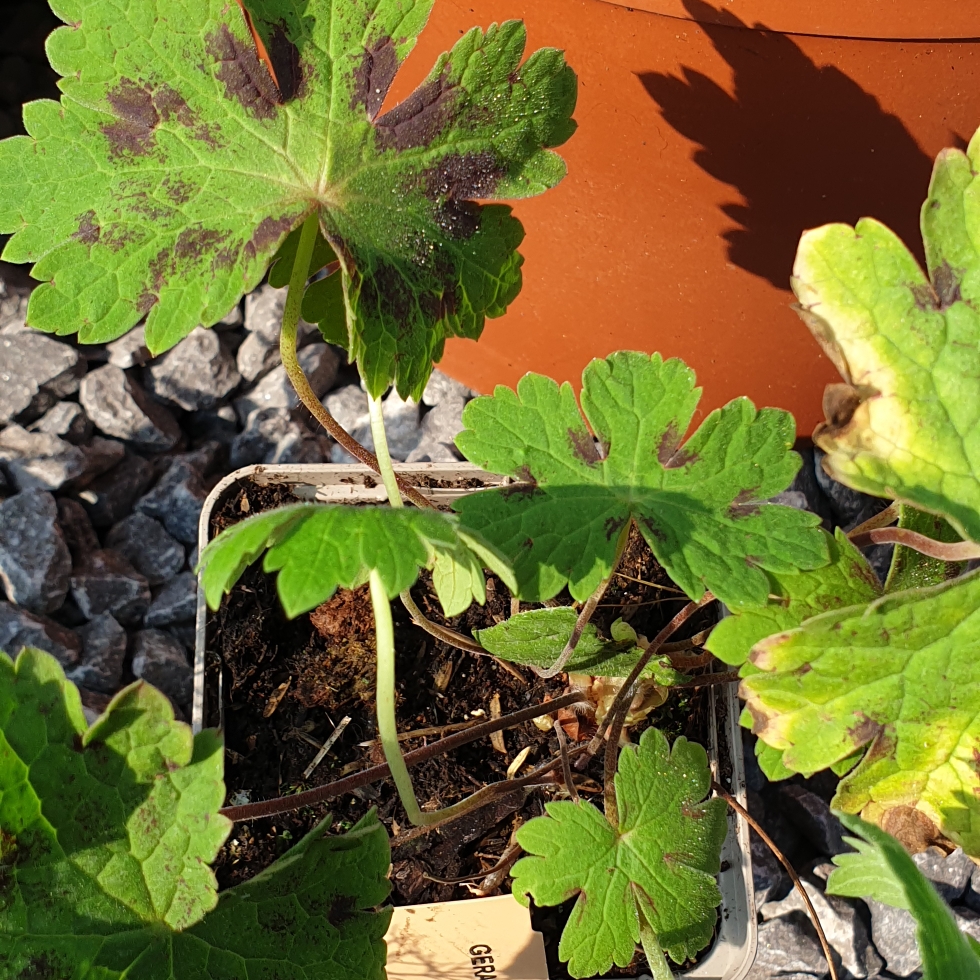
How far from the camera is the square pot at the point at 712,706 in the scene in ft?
3.87

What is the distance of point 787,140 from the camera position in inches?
46.3

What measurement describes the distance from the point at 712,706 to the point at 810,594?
355 millimetres

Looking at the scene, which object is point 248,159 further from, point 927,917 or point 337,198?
point 927,917

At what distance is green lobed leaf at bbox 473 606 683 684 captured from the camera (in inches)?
45.1

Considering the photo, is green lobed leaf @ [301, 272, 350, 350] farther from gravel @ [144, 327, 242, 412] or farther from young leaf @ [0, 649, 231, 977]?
gravel @ [144, 327, 242, 412]

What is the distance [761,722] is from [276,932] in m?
0.49


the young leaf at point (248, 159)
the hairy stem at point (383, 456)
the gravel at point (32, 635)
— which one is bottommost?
the gravel at point (32, 635)

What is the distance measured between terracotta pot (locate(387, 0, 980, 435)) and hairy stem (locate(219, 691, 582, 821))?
628mm

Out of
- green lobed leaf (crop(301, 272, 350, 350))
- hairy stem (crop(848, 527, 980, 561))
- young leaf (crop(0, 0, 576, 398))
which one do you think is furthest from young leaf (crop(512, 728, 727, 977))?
green lobed leaf (crop(301, 272, 350, 350))

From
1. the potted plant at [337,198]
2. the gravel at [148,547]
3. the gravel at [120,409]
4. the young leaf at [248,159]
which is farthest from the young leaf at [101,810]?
the gravel at [120,409]

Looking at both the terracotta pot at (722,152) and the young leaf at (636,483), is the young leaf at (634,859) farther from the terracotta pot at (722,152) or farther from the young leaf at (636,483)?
the terracotta pot at (722,152)

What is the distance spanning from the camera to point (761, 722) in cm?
93

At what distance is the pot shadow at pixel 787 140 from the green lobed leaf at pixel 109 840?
0.87m

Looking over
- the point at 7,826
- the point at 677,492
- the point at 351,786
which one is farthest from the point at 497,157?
the point at 7,826
